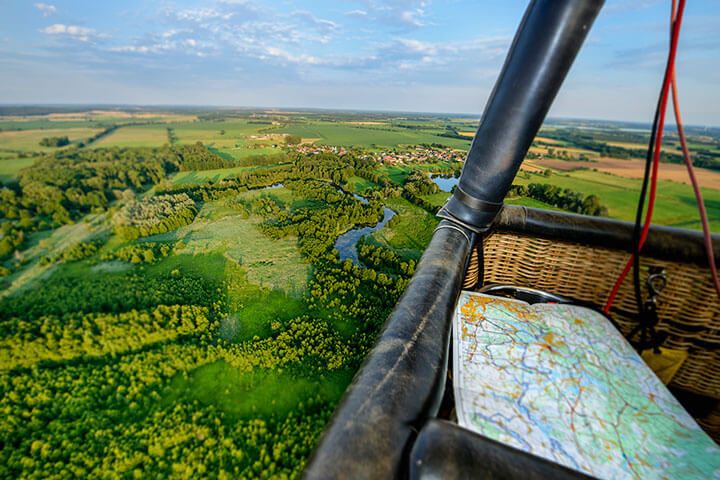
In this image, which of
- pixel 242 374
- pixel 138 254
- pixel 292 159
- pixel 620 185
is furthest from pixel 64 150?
pixel 620 185

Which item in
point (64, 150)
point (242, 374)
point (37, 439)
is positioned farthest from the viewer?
point (64, 150)

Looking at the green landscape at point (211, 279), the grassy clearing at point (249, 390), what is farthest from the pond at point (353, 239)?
the grassy clearing at point (249, 390)

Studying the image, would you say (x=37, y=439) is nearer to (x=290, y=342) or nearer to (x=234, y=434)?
(x=234, y=434)

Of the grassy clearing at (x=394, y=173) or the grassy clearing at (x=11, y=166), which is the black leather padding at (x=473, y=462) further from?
the grassy clearing at (x=11, y=166)

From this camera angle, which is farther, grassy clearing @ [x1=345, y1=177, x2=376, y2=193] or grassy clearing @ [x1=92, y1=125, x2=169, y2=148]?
grassy clearing @ [x1=92, y1=125, x2=169, y2=148]

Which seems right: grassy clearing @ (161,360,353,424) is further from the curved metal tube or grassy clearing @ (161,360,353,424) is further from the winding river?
the curved metal tube

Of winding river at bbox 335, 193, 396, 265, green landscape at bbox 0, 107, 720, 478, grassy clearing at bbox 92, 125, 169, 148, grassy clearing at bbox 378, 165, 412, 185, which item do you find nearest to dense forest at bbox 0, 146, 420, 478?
green landscape at bbox 0, 107, 720, 478
